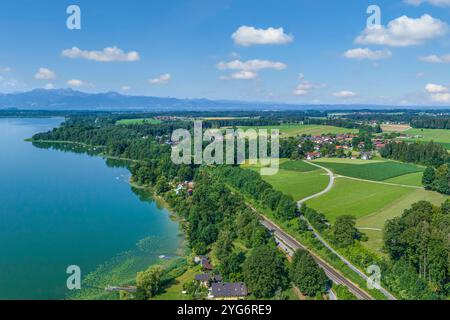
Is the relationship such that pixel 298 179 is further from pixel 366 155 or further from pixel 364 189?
pixel 366 155

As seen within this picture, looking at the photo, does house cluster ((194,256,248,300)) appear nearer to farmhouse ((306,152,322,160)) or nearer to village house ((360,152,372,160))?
farmhouse ((306,152,322,160))

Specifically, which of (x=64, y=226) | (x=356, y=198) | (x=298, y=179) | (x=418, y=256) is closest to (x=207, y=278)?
(x=418, y=256)

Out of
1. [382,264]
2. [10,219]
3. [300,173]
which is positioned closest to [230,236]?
[382,264]

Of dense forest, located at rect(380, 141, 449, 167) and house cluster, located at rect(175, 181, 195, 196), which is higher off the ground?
dense forest, located at rect(380, 141, 449, 167)

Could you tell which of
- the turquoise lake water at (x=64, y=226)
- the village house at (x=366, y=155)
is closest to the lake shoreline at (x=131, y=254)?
the turquoise lake water at (x=64, y=226)

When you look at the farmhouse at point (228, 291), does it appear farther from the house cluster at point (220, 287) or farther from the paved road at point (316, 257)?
the paved road at point (316, 257)

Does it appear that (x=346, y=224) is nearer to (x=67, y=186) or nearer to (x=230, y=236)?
(x=230, y=236)

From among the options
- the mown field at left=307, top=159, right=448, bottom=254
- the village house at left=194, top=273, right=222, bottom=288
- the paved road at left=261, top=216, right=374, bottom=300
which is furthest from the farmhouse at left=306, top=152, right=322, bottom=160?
the village house at left=194, top=273, right=222, bottom=288
